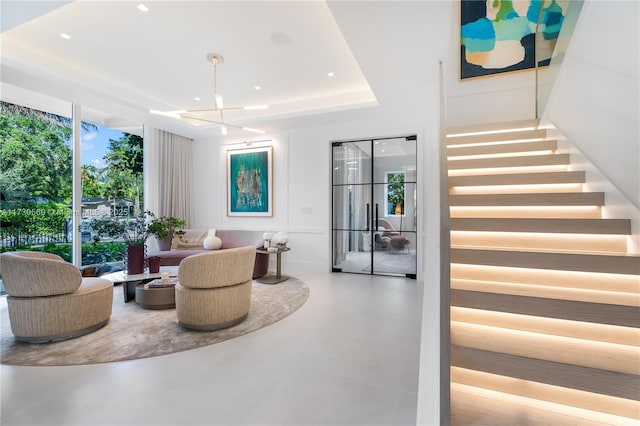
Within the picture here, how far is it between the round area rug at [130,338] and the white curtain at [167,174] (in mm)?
3143

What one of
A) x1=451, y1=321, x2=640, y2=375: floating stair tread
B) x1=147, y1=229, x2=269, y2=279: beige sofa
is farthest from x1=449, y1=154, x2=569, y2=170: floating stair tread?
x1=147, y1=229, x2=269, y2=279: beige sofa

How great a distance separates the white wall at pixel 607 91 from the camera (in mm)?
1954

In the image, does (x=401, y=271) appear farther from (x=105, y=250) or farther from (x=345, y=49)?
(x=105, y=250)

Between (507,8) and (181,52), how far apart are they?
5382mm

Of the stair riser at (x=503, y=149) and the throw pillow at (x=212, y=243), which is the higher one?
the stair riser at (x=503, y=149)

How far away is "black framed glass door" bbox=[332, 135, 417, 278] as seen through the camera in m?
5.64

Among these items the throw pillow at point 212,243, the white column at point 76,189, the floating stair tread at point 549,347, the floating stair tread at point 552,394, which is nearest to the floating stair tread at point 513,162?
the floating stair tread at point 549,347

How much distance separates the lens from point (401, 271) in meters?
5.70

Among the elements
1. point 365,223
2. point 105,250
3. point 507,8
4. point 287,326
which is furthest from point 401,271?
point 105,250

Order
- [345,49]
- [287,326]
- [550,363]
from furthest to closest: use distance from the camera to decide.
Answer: [345,49] → [287,326] → [550,363]

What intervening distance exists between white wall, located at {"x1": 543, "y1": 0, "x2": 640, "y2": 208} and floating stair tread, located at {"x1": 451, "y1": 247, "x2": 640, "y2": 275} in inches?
18.5

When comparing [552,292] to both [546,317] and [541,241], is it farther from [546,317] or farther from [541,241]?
[541,241]

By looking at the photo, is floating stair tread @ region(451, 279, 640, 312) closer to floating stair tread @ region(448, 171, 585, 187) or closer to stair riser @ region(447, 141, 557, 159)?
floating stair tread @ region(448, 171, 585, 187)

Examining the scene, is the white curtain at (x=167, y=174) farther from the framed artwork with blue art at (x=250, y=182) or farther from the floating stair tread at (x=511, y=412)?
the floating stair tread at (x=511, y=412)
